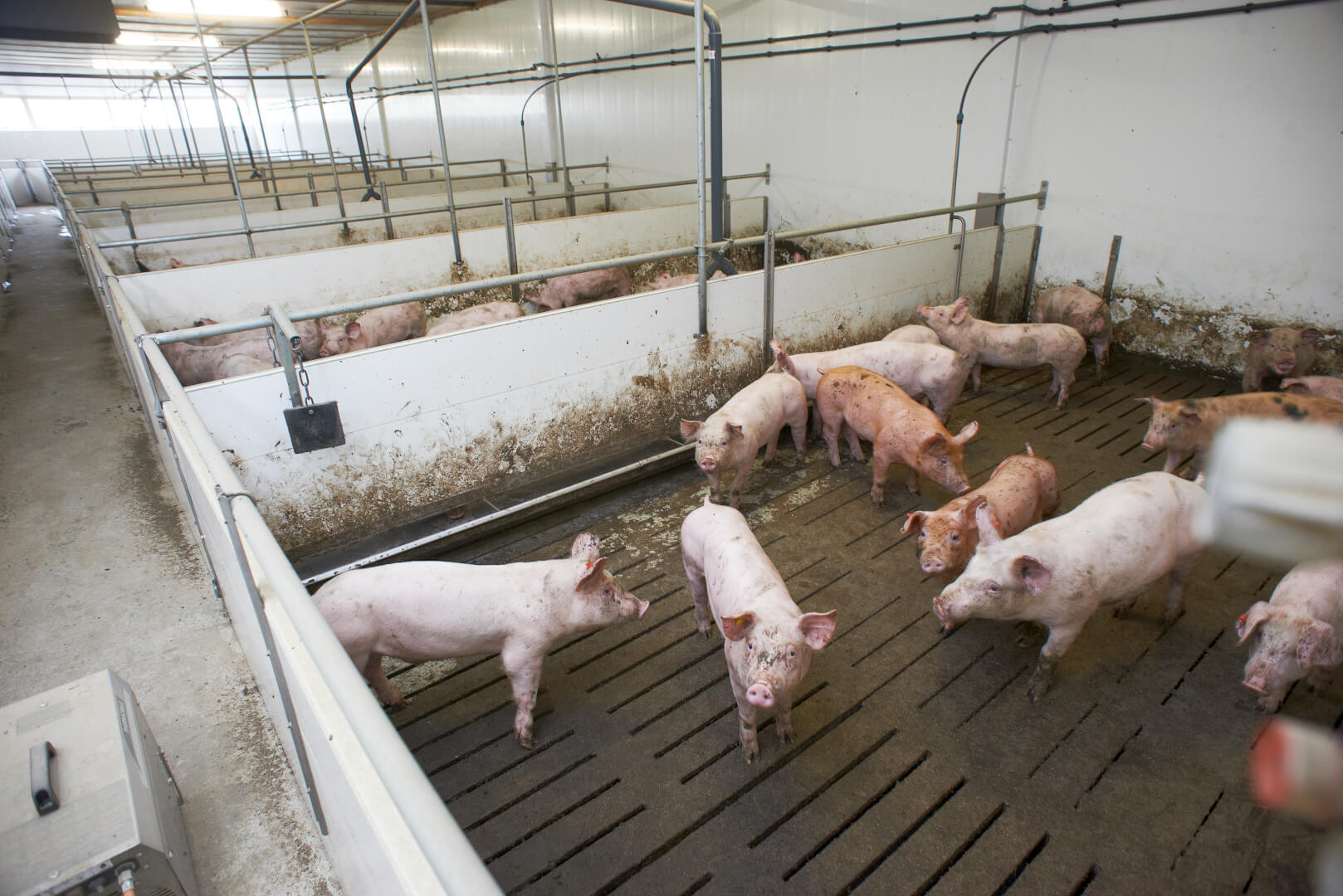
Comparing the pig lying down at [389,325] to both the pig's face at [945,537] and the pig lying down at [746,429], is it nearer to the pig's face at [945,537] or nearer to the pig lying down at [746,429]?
the pig lying down at [746,429]

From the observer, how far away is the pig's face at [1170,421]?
13.3 ft

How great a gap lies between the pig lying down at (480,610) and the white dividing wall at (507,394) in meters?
1.16

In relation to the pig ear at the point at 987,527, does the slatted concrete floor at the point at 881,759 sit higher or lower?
lower

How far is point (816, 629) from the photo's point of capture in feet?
7.88

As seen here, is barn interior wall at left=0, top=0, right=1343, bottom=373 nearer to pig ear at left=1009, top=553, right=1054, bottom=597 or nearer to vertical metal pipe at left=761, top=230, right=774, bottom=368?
vertical metal pipe at left=761, top=230, right=774, bottom=368

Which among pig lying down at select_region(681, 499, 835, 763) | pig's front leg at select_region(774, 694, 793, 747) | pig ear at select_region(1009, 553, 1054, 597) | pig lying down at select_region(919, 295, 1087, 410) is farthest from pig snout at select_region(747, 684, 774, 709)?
pig lying down at select_region(919, 295, 1087, 410)

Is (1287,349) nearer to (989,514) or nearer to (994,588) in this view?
(989,514)

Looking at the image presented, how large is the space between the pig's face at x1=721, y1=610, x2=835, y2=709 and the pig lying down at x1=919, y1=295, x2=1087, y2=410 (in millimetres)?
3764

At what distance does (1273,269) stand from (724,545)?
17.4ft

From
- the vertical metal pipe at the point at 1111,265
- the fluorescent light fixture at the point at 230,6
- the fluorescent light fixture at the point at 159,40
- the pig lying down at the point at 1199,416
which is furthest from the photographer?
the fluorescent light fixture at the point at 159,40

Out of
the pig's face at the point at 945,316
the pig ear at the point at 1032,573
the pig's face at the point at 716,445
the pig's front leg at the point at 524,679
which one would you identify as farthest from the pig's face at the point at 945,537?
the pig's face at the point at 945,316

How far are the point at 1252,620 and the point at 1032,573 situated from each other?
75cm

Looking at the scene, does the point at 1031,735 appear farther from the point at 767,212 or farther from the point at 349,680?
the point at 767,212

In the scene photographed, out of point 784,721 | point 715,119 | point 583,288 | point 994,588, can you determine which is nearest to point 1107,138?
point 715,119
